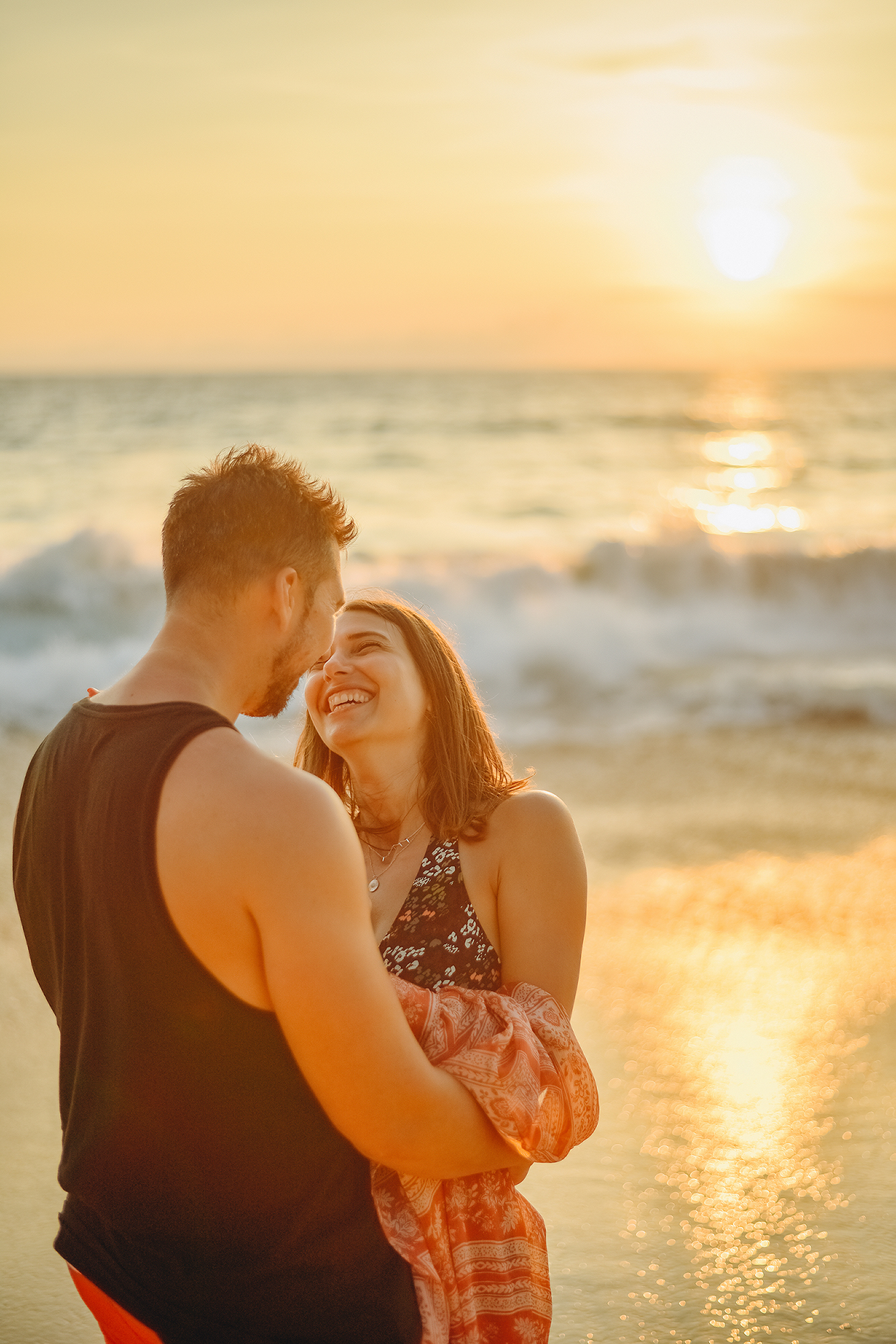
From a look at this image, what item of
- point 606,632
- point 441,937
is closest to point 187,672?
point 441,937

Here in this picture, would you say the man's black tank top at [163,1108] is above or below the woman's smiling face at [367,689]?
below

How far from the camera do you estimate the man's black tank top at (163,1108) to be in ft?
5.65

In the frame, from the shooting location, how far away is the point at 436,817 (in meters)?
2.74

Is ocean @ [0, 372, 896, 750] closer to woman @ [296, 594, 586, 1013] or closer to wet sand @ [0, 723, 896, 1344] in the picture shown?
wet sand @ [0, 723, 896, 1344]

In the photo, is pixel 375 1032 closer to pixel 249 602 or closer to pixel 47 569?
pixel 249 602

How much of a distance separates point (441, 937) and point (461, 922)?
0.05 metres

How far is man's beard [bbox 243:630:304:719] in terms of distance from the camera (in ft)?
6.51

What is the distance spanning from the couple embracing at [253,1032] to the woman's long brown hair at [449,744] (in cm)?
47

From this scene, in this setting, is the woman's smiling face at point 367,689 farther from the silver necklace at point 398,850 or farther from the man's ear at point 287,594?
the man's ear at point 287,594

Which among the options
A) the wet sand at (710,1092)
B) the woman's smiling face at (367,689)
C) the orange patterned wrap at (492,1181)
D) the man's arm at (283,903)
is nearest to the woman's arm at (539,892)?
the orange patterned wrap at (492,1181)

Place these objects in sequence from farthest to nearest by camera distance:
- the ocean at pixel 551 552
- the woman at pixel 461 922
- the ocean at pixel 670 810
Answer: the ocean at pixel 551 552 → the ocean at pixel 670 810 → the woman at pixel 461 922

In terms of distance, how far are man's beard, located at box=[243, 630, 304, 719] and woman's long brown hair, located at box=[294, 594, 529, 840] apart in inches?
29.8

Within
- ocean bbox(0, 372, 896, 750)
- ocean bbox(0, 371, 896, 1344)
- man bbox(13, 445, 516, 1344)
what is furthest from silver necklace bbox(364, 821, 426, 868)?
ocean bbox(0, 372, 896, 750)

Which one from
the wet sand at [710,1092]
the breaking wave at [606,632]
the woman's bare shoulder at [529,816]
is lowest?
the wet sand at [710,1092]
